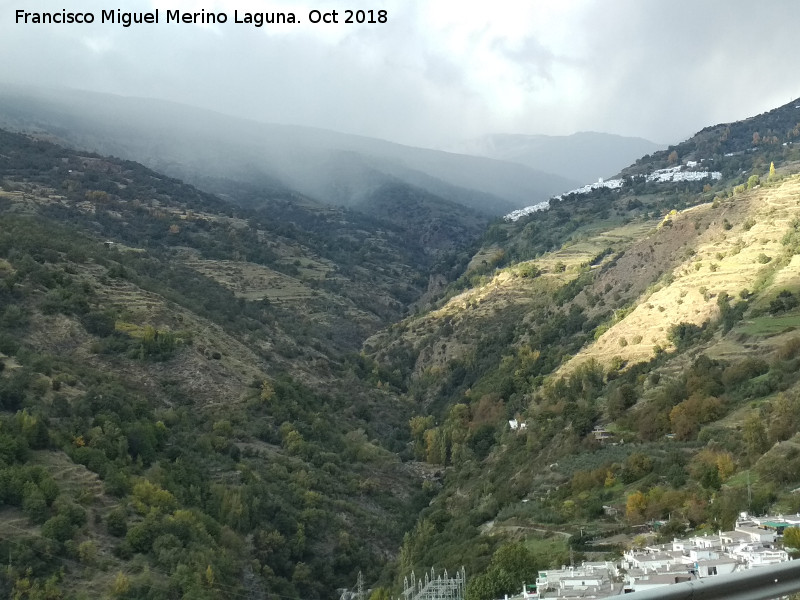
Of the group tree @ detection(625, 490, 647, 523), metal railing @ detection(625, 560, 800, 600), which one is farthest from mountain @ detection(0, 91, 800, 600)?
metal railing @ detection(625, 560, 800, 600)

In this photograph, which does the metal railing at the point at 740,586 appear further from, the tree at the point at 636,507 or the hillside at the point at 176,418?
the tree at the point at 636,507

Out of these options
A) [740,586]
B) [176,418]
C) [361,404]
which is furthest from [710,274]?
[740,586]

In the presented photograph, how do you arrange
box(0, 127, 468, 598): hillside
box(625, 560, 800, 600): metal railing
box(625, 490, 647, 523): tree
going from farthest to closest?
box(625, 490, 647, 523): tree, box(0, 127, 468, 598): hillside, box(625, 560, 800, 600): metal railing

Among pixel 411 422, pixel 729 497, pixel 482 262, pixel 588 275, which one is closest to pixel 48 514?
pixel 729 497

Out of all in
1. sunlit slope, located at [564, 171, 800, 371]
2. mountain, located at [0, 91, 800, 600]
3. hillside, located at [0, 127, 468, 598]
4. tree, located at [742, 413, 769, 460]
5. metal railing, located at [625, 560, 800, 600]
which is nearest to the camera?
metal railing, located at [625, 560, 800, 600]

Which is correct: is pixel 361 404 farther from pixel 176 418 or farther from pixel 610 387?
pixel 176 418

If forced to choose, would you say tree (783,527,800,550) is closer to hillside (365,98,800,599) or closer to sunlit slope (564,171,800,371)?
hillside (365,98,800,599)

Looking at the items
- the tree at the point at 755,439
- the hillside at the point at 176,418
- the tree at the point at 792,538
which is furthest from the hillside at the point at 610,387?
the tree at the point at 792,538

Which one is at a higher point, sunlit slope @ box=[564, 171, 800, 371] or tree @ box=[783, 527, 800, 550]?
sunlit slope @ box=[564, 171, 800, 371]
